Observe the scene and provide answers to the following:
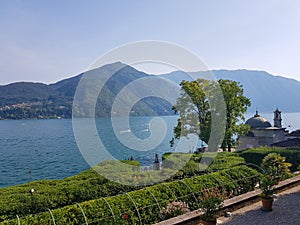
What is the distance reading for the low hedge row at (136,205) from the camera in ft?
23.7

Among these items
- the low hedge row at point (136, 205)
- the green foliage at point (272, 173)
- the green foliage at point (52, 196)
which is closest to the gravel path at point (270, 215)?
the green foliage at point (272, 173)

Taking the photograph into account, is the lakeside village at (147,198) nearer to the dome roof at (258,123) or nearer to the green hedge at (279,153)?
the green hedge at (279,153)

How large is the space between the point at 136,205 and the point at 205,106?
68.2ft

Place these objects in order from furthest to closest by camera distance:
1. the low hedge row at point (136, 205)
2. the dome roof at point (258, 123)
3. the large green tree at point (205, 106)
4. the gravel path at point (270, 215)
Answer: the dome roof at point (258, 123) → the large green tree at point (205, 106) → the gravel path at point (270, 215) → the low hedge row at point (136, 205)

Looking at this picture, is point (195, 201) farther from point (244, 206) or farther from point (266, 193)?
point (266, 193)

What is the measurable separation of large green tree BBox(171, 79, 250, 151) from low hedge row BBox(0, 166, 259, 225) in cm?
1628

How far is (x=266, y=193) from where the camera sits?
27.8 ft

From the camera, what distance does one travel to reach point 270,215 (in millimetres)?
8109

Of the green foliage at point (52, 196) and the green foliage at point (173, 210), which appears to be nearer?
the green foliage at point (173, 210)

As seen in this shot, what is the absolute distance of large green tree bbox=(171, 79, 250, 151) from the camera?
89.9 feet

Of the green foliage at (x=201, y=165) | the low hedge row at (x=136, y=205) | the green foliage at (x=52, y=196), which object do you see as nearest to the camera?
the low hedge row at (x=136, y=205)

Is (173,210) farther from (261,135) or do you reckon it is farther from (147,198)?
(261,135)

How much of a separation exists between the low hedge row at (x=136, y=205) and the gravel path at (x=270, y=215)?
167 cm

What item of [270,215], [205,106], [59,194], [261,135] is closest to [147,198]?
[270,215]
